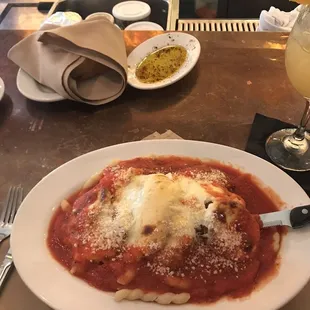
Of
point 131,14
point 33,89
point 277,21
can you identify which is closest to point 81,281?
point 33,89

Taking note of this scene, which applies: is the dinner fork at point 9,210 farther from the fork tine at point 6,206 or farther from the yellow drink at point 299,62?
the yellow drink at point 299,62

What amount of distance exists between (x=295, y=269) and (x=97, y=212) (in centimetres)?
39

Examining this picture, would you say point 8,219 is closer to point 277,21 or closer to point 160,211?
point 160,211

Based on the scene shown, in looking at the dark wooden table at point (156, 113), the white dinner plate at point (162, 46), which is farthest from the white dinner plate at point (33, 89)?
the white dinner plate at point (162, 46)

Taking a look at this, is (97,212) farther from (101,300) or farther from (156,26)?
(156,26)

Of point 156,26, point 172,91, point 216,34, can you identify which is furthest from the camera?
point 156,26

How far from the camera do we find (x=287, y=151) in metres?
1.18

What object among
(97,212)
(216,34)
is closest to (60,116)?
(97,212)

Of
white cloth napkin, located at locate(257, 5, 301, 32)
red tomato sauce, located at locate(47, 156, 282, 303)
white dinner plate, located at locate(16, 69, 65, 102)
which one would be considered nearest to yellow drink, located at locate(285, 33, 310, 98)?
red tomato sauce, located at locate(47, 156, 282, 303)

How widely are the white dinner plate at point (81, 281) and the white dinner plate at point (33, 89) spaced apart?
38 centimetres

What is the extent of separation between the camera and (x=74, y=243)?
0.86m

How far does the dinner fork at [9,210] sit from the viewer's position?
0.99m

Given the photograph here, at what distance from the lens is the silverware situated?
0.91 meters

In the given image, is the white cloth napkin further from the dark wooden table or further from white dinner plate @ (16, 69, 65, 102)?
white dinner plate @ (16, 69, 65, 102)
